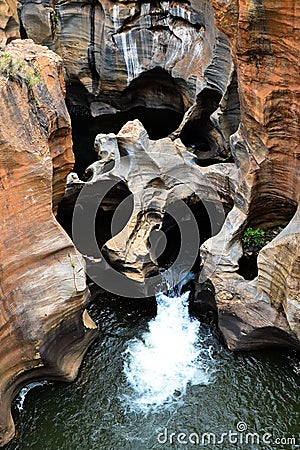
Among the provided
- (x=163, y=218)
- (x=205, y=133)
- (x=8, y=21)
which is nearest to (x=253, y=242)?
(x=163, y=218)

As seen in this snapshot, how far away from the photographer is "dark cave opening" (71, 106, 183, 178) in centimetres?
2272

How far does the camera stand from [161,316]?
1445cm

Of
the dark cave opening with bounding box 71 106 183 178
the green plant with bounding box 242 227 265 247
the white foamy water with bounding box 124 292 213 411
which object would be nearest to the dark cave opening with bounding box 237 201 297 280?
the green plant with bounding box 242 227 265 247

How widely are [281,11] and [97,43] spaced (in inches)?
562

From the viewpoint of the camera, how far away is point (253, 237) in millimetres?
15031

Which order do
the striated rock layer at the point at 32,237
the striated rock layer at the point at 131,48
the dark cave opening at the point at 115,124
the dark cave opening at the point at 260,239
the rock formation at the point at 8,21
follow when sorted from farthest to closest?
the dark cave opening at the point at 115,124
the rock formation at the point at 8,21
the striated rock layer at the point at 131,48
the dark cave opening at the point at 260,239
the striated rock layer at the point at 32,237

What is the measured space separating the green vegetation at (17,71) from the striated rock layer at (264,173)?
15.9ft

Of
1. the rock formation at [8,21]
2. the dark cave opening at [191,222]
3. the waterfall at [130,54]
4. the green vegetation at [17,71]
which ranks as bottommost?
the dark cave opening at [191,222]

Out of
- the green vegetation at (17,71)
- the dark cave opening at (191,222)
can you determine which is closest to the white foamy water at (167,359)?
the dark cave opening at (191,222)

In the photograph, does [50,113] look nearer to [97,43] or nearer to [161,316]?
[161,316]

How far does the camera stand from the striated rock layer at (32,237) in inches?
422

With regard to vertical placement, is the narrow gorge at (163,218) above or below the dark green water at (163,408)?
above

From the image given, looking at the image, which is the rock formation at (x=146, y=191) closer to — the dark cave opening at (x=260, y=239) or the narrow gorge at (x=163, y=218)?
the narrow gorge at (x=163, y=218)

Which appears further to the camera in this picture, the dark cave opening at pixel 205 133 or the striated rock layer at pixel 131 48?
the striated rock layer at pixel 131 48
